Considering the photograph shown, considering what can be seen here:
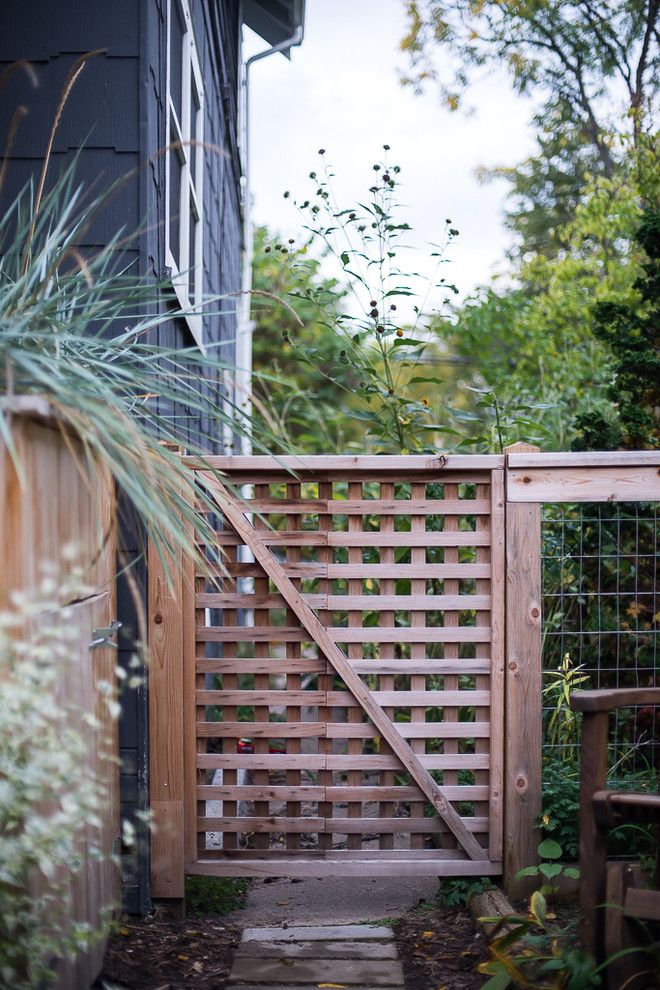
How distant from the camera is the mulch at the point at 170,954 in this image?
7.89ft

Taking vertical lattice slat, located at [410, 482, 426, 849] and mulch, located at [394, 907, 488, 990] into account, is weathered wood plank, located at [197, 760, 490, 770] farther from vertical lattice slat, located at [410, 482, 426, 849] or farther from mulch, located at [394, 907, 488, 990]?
mulch, located at [394, 907, 488, 990]

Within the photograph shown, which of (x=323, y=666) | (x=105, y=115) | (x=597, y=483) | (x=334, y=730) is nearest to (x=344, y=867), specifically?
(x=334, y=730)

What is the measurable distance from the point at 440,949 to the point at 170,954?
0.77 metres

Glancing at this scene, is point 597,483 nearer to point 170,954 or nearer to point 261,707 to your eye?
point 261,707

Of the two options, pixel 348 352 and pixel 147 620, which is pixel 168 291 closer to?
pixel 348 352

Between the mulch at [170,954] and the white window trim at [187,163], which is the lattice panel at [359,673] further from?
the white window trim at [187,163]

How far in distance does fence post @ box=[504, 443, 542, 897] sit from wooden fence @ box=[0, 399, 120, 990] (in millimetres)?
1256

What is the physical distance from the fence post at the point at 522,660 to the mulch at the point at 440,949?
0.28 m

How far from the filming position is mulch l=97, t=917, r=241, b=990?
7.89ft

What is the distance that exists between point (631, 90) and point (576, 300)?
10.2 ft

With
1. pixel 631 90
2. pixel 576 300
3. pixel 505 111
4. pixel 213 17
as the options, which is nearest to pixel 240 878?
pixel 213 17

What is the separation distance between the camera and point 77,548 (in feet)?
5.91

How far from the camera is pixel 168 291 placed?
351 cm

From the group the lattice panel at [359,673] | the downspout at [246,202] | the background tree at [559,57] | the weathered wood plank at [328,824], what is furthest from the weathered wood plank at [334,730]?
the background tree at [559,57]
